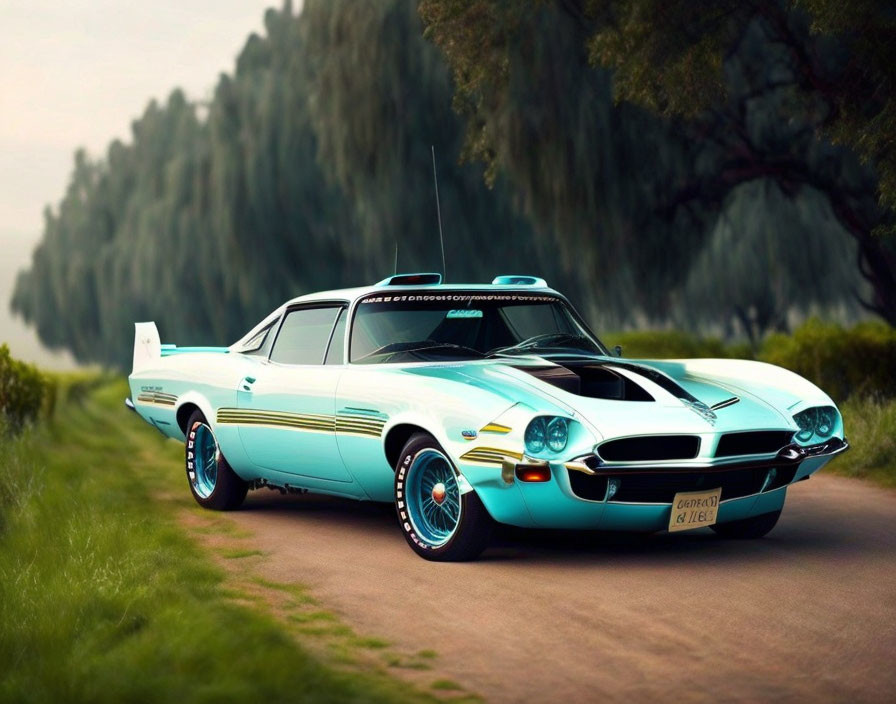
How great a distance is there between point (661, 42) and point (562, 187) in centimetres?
372

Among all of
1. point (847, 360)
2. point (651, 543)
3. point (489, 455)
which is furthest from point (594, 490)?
point (847, 360)

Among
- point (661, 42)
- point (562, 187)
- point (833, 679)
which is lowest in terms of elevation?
point (833, 679)

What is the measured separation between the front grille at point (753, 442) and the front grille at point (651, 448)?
0.56ft

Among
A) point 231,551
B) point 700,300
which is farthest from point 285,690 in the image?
point 700,300

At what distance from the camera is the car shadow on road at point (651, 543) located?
26.2ft

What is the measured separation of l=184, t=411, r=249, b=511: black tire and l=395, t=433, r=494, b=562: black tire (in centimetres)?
241

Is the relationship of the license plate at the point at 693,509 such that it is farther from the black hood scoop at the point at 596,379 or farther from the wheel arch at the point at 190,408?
the wheel arch at the point at 190,408

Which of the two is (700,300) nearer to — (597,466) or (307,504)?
(307,504)

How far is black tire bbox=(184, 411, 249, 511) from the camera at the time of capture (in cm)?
1018

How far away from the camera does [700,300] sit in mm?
39344

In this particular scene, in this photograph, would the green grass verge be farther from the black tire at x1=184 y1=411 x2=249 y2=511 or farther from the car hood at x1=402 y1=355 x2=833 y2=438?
the car hood at x1=402 y1=355 x2=833 y2=438

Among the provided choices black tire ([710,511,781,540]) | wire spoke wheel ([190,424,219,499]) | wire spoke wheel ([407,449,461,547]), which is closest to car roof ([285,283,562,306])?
wire spoke wheel ([407,449,461,547])

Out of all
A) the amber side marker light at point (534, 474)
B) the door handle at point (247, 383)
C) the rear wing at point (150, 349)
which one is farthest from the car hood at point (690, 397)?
the rear wing at point (150, 349)

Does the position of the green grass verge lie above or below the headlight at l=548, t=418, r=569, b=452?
below
